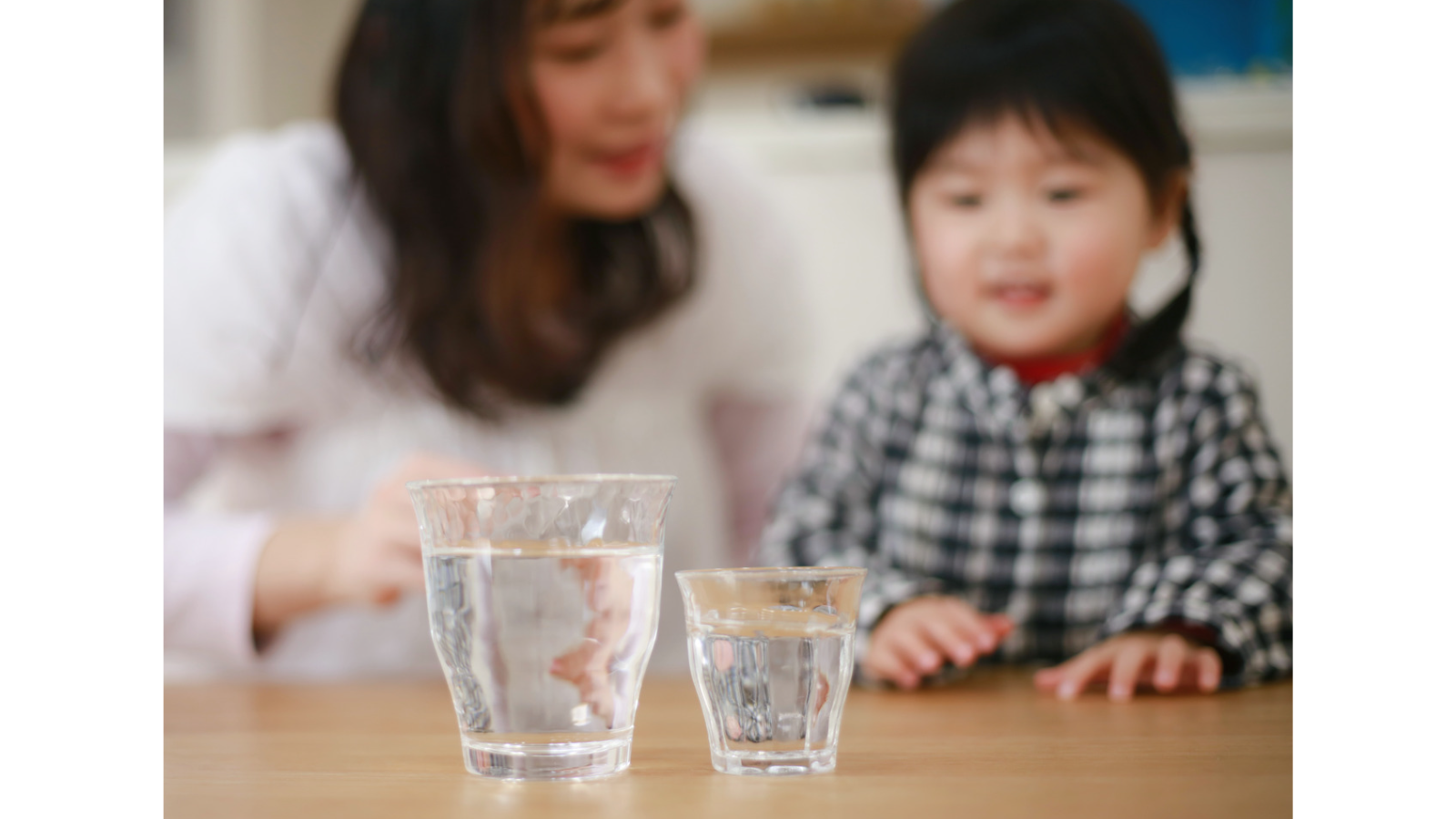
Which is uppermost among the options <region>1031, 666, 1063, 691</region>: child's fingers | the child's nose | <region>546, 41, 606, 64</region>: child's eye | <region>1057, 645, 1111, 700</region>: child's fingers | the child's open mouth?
<region>546, 41, 606, 64</region>: child's eye

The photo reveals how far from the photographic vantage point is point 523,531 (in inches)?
17.2

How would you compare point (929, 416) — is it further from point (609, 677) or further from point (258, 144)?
point (258, 144)

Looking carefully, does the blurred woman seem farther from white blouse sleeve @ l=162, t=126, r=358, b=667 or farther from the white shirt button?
the white shirt button

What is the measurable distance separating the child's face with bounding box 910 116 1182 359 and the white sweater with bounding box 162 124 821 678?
416 mm

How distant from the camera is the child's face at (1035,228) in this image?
0.80m

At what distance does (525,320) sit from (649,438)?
197 mm

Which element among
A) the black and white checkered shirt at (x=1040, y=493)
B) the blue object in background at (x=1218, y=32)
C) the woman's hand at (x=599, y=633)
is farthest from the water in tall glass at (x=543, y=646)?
the blue object in background at (x=1218, y=32)

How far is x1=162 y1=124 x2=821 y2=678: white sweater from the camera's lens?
1.05 metres

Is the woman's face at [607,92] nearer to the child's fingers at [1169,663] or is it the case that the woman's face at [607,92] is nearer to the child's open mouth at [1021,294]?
the child's open mouth at [1021,294]

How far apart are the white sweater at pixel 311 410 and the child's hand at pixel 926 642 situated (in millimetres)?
355

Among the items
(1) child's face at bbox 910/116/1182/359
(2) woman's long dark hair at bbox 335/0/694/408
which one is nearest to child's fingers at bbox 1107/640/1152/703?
(1) child's face at bbox 910/116/1182/359

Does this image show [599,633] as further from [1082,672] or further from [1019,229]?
[1019,229]

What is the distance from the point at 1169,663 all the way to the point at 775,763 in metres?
0.34
